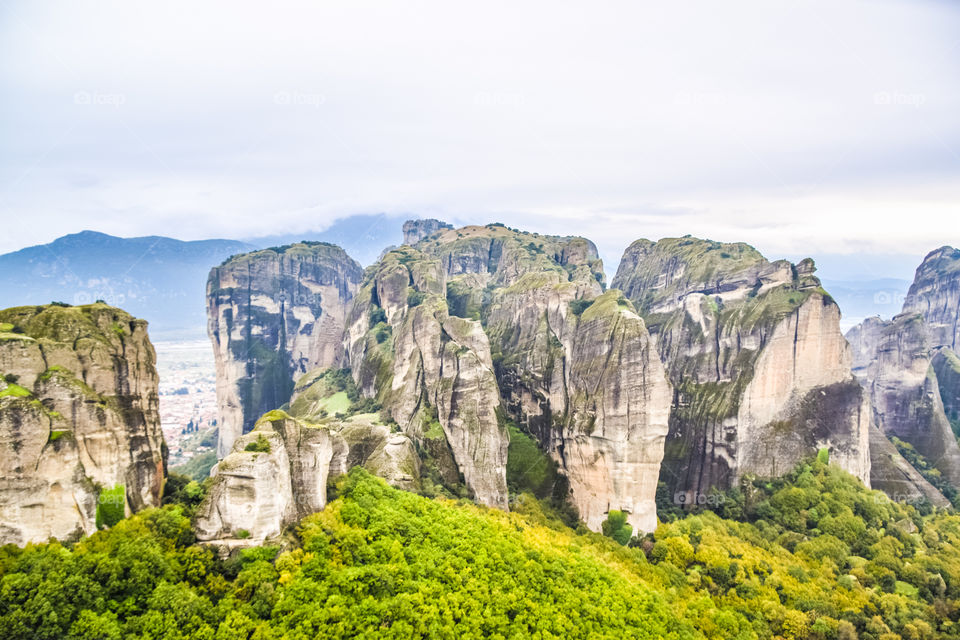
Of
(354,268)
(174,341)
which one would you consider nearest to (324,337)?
(354,268)

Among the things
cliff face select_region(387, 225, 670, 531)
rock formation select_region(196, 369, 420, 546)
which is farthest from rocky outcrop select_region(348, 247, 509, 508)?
rock formation select_region(196, 369, 420, 546)

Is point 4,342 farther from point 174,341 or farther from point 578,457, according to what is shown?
point 174,341

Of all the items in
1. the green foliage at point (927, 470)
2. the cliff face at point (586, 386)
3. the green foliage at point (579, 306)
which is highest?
the green foliage at point (579, 306)

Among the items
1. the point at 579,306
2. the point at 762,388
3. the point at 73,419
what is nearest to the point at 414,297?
the point at 579,306

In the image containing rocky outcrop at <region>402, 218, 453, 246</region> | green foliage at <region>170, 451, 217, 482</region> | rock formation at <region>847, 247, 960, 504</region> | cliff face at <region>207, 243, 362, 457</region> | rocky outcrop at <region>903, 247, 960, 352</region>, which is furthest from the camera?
rocky outcrop at <region>402, 218, 453, 246</region>

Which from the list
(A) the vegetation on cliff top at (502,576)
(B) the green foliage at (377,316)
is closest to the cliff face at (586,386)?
(A) the vegetation on cliff top at (502,576)

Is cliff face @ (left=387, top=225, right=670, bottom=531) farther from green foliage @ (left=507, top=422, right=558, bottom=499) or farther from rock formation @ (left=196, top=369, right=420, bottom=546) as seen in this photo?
rock formation @ (left=196, top=369, right=420, bottom=546)

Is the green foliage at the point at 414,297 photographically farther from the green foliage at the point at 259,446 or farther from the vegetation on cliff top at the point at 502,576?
the green foliage at the point at 259,446
